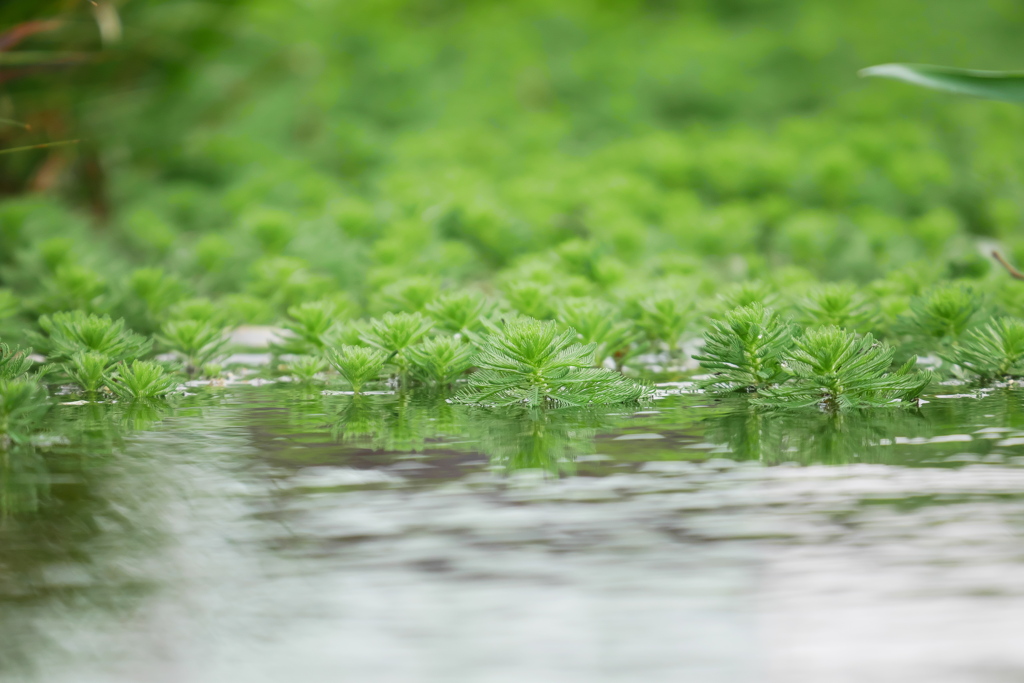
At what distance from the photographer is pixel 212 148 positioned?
4.35 metres

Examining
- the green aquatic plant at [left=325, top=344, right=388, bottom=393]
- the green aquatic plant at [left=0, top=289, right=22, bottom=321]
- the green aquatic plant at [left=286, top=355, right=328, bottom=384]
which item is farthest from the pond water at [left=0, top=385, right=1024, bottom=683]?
the green aquatic plant at [left=0, top=289, right=22, bottom=321]

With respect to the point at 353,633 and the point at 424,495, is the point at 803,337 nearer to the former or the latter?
the point at 424,495

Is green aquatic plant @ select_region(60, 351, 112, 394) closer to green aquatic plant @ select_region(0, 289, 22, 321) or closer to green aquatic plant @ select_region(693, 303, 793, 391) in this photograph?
green aquatic plant @ select_region(0, 289, 22, 321)

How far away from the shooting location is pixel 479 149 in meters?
4.42

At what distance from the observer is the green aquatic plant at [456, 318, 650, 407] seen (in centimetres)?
150

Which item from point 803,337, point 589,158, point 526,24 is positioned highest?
point 526,24

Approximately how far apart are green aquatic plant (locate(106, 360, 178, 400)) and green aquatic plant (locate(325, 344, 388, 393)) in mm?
270

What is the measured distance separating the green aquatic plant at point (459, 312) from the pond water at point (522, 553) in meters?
0.38

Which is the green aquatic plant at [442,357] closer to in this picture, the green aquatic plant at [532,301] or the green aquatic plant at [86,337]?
the green aquatic plant at [532,301]

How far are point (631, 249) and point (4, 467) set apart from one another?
1.97m

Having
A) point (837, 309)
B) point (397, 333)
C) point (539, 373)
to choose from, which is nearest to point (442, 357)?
point (397, 333)

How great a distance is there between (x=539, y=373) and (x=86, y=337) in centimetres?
75

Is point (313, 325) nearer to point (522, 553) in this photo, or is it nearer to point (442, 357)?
point (442, 357)

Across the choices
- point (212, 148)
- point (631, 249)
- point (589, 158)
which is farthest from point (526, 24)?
point (631, 249)
